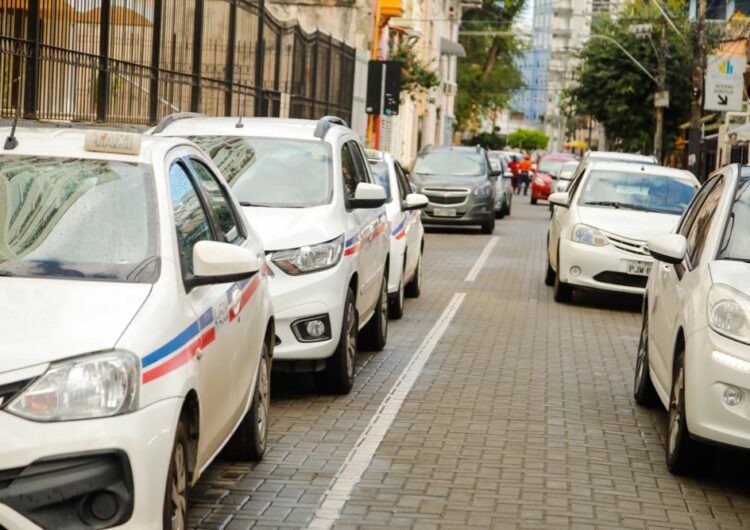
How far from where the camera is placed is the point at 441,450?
8.43 metres

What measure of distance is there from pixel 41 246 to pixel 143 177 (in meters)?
0.64

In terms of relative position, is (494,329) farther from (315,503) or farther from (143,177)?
(143,177)

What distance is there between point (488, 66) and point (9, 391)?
86762 mm

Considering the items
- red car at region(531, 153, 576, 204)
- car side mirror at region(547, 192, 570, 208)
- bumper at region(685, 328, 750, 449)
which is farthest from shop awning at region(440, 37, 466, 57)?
bumper at region(685, 328, 750, 449)

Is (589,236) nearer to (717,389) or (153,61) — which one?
(153,61)

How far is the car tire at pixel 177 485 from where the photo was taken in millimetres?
5113

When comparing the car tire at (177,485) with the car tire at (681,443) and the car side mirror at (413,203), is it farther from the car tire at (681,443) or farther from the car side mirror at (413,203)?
the car side mirror at (413,203)

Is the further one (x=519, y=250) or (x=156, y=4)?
(x=519, y=250)

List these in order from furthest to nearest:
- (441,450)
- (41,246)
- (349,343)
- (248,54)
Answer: (248,54) < (349,343) < (441,450) < (41,246)

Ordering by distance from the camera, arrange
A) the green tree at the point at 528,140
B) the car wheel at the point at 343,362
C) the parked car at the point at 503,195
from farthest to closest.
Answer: the green tree at the point at 528,140
the parked car at the point at 503,195
the car wheel at the point at 343,362

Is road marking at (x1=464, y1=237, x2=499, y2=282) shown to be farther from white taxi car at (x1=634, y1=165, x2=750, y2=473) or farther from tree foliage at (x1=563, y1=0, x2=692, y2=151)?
tree foliage at (x1=563, y1=0, x2=692, y2=151)

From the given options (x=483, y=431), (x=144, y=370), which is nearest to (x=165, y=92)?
(x=483, y=431)

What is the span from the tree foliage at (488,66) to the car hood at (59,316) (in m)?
83.9

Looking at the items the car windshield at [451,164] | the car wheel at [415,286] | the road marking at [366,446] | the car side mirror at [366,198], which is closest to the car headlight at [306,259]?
the car side mirror at [366,198]
